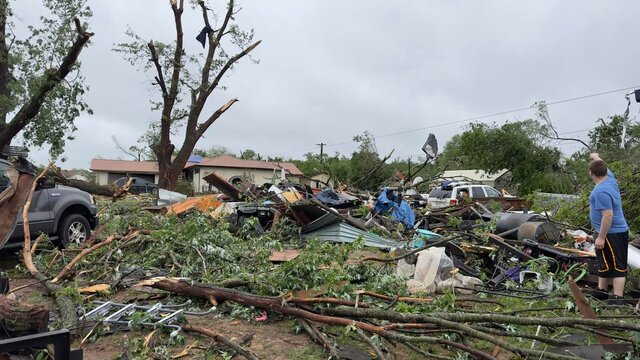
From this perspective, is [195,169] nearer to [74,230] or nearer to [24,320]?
[74,230]

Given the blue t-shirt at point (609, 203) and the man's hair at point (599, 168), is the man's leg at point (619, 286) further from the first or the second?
the man's hair at point (599, 168)

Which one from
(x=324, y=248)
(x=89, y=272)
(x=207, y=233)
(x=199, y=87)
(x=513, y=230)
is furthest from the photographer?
(x=199, y=87)

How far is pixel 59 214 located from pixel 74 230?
16.9 inches

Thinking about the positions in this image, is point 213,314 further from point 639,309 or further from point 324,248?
point 639,309

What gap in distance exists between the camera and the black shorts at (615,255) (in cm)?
506

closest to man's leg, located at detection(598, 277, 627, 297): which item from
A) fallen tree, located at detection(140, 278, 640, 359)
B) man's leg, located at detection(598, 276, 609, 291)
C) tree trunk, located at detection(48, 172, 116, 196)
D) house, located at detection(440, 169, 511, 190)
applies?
man's leg, located at detection(598, 276, 609, 291)

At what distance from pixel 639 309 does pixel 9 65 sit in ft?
59.4

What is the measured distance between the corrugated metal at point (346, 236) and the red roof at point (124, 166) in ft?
152

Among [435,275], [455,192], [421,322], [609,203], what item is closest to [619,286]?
Result: [609,203]

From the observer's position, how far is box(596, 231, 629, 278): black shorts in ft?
16.6

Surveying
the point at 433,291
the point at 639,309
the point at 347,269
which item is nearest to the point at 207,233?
the point at 347,269

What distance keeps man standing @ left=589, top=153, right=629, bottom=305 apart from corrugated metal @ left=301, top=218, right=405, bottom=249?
3263 mm

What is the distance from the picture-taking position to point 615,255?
5074 millimetres

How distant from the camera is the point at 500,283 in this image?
5926mm
